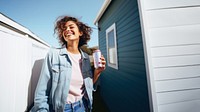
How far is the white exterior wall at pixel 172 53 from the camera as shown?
153 centimetres

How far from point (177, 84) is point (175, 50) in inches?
19.7

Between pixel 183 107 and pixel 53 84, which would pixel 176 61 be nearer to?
pixel 183 107

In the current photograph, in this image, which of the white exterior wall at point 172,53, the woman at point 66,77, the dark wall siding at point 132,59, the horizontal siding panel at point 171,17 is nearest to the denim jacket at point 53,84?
the woman at point 66,77

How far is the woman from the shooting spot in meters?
1.19

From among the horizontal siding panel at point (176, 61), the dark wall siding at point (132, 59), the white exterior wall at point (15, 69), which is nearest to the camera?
the white exterior wall at point (15, 69)

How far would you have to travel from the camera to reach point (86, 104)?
1.47 meters

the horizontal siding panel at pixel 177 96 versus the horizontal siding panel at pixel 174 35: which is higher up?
the horizontal siding panel at pixel 174 35

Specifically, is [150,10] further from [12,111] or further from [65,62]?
[12,111]

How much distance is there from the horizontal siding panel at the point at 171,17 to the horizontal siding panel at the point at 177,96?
102cm

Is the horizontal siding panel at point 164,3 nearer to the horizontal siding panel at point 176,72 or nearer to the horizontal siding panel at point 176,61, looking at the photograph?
the horizontal siding panel at point 176,61

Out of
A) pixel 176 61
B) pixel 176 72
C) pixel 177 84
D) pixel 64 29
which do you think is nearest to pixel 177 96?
pixel 177 84

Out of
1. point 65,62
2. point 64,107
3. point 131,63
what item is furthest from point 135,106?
point 65,62

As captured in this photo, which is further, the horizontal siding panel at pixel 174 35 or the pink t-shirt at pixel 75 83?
the horizontal siding panel at pixel 174 35

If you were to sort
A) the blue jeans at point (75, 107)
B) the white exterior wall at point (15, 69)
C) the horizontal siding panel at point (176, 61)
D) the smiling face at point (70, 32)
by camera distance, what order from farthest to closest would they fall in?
the horizontal siding panel at point (176, 61) → the smiling face at point (70, 32) → the blue jeans at point (75, 107) → the white exterior wall at point (15, 69)
